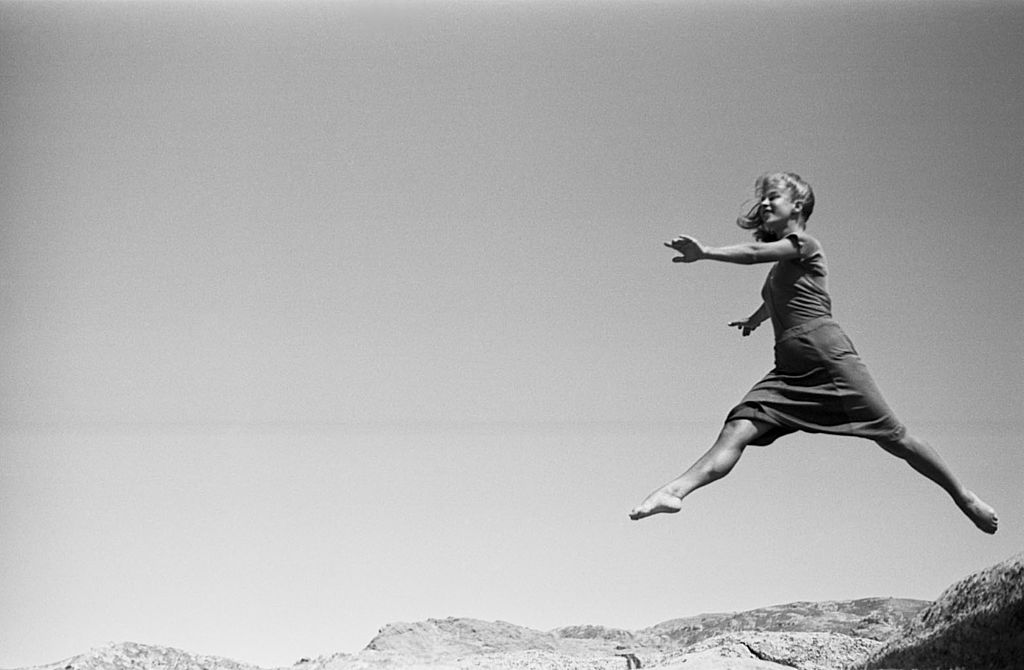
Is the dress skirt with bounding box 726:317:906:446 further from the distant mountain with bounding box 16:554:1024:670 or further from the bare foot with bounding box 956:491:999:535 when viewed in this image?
the distant mountain with bounding box 16:554:1024:670

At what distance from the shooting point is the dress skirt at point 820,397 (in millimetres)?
4012

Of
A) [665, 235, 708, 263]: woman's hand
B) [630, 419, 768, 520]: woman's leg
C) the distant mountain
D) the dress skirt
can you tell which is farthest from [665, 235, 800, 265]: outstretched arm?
the distant mountain

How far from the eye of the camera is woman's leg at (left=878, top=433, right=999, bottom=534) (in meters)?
4.00

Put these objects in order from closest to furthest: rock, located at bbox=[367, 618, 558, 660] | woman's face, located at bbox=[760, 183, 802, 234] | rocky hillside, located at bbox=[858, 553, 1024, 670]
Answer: rocky hillside, located at bbox=[858, 553, 1024, 670] → woman's face, located at bbox=[760, 183, 802, 234] → rock, located at bbox=[367, 618, 558, 660]

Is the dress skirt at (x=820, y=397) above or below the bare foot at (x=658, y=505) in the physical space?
above

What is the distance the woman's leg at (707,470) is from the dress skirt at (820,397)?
0.13 ft

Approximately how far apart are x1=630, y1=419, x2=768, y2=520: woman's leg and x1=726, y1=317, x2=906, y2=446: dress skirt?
0.04m

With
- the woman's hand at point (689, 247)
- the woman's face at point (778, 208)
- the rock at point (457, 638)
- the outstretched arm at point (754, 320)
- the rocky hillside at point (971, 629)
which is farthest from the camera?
the rock at point (457, 638)

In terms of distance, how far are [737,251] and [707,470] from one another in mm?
692

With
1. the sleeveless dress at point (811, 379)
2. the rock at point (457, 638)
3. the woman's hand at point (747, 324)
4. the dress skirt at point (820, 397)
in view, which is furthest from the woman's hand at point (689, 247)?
the rock at point (457, 638)

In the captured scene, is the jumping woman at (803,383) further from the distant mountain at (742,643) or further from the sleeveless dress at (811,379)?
the distant mountain at (742,643)

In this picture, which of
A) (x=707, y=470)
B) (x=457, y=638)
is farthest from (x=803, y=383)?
(x=457, y=638)

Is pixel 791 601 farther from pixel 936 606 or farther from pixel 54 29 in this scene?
pixel 54 29

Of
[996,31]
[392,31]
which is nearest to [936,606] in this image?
[996,31]
